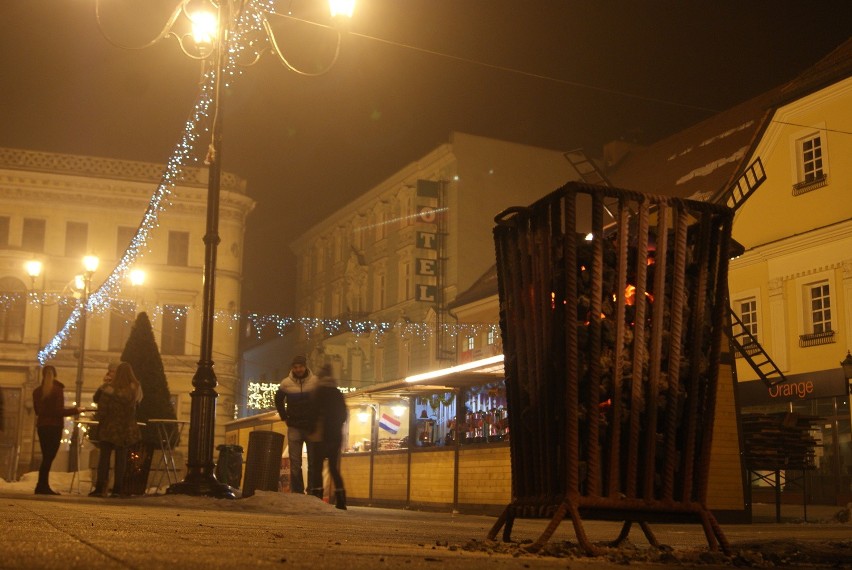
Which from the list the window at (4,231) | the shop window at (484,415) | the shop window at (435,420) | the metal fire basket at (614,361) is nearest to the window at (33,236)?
the window at (4,231)

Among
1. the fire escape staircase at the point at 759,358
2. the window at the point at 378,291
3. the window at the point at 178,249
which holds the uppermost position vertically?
the window at the point at 178,249

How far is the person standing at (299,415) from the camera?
47.6ft

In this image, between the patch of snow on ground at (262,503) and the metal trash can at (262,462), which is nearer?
the patch of snow on ground at (262,503)

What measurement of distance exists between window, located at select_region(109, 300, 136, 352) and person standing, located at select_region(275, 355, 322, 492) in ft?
140

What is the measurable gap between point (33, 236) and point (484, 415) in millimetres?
41476

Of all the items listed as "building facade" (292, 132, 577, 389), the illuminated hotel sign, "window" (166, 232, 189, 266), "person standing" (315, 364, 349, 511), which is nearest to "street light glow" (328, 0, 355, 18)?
"person standing" (315, 364, 349, 511)

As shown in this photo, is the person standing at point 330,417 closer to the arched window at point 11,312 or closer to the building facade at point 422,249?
the building facade at point 422,249

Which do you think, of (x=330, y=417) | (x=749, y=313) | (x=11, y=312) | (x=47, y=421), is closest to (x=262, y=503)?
(x=330, y=417)

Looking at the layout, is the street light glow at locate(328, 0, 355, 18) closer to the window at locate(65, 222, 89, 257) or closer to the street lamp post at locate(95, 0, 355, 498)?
the street lamp post at locate(95, 0, 355, 498)

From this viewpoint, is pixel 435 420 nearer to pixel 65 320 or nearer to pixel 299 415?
pixel 299 415

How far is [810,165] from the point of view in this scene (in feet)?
92.9

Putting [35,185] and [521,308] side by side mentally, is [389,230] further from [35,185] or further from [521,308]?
[521,308]

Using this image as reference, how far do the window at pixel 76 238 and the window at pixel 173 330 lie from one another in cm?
495

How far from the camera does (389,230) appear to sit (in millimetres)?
56500
